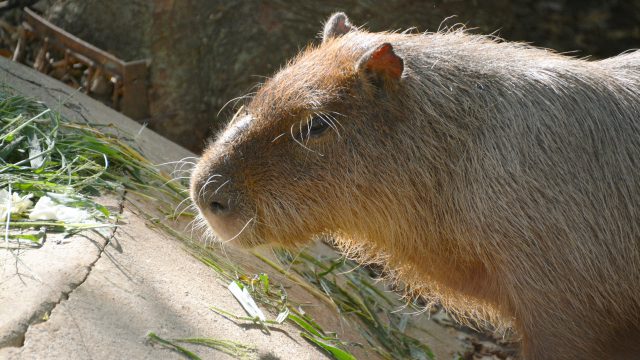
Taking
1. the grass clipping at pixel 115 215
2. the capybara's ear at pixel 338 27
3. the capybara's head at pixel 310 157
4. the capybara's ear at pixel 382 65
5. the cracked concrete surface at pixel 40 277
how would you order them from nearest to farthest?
the cracked concrete surface at pixel 40 277, the grass clipping at pixel 115 215, the capybara's ear at pixel 382 65, the capybara's head at pixel 310 157, the capybara's ear at pixel 338 27

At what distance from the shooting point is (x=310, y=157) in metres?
3.79

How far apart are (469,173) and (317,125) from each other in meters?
0.70

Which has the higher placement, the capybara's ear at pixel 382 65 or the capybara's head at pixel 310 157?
the capybara's ear at pixel 382 65

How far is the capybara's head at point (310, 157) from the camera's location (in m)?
3.75

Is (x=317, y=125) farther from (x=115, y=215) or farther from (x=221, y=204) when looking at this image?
(x=115, y=215)

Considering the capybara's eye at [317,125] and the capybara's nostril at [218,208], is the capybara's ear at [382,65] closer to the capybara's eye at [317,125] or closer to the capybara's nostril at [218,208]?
the capybara's eye at [317,125]

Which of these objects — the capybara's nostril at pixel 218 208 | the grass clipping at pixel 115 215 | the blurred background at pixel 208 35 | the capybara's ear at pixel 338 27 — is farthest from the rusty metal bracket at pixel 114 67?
the capybara's nostril at pixel 218 208

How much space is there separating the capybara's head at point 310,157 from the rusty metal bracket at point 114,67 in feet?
11.2

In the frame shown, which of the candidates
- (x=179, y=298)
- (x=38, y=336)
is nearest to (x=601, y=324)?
(x=179, y=298)

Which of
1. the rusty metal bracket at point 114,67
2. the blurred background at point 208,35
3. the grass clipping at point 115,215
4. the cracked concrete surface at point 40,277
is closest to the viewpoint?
the cracked concrete surface at point 40,277

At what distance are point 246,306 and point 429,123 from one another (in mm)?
1148

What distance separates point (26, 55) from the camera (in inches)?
290

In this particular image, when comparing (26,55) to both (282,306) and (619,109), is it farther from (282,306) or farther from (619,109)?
(619,109)

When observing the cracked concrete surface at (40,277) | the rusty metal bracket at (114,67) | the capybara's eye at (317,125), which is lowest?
the rusty metal bracket at (114,67)
